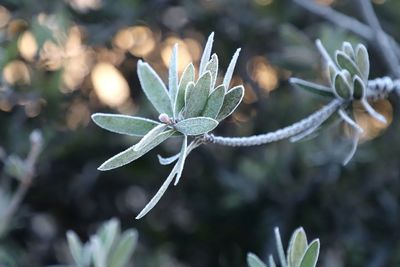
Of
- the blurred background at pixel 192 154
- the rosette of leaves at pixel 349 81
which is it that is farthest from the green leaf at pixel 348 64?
the blurred background at pixel 192 154

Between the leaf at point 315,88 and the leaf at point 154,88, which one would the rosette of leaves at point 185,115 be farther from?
the leaf at point 315,88

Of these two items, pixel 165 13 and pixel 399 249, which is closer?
pixel 399 249

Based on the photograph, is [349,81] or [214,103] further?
[349,81]

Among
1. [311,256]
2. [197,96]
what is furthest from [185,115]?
[311,256]

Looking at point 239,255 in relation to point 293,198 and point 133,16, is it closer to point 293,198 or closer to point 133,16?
point 293,198

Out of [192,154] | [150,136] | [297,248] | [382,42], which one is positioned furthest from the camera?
[192,154]

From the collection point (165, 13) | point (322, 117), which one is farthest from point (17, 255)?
point (322, 117)

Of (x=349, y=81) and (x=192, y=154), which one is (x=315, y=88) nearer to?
(x=349, y=81)
